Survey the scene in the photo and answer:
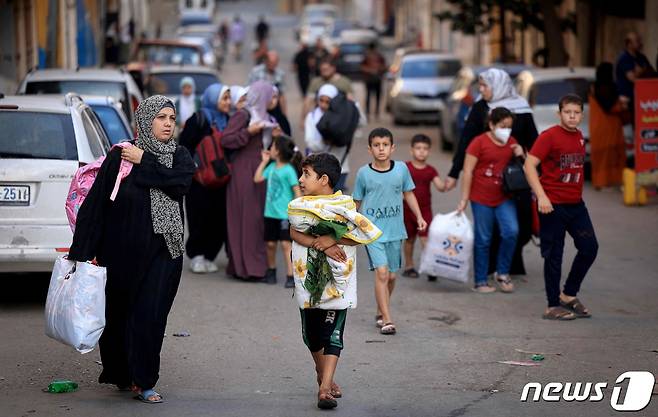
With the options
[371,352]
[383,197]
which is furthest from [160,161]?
[383,197]

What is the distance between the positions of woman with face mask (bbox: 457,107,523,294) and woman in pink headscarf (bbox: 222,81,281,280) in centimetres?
190

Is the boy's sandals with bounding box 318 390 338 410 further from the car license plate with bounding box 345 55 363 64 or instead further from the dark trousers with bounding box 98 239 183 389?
the car license plate with bounding box 345 55 363 64

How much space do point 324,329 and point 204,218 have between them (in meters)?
5.43

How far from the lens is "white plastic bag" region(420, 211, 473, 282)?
11523 millimetres

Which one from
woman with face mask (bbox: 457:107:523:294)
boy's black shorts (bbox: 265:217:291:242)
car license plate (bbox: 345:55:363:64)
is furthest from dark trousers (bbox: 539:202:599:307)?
car license plate (bbox: 345:55:363:64)

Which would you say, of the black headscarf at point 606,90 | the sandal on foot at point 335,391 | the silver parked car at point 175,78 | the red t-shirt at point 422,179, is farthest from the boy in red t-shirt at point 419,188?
the silver parked car at point 175,78

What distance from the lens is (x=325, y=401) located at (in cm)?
750

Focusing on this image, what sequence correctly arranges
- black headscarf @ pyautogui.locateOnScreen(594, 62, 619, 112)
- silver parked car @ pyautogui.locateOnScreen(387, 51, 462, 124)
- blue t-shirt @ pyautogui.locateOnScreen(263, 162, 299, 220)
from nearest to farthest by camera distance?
blue t-shirt @ pyautogui.locateOnScreen(263, 162, 299, 220) → black headscarf @ pyautogui.locateOnScreen(594, 62, 619, 112) → silver parked car @ pyautogui.locateOnScreen(387, 51, 462, 124)

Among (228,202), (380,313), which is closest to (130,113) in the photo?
(228,202)

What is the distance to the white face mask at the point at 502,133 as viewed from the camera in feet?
36.9

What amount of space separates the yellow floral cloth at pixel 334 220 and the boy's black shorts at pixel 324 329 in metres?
0.07

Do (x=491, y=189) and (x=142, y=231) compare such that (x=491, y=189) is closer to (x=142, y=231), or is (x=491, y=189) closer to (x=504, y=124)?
(x=504, y=124)

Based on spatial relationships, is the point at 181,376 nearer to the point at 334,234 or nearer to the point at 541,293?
the point at 334,234

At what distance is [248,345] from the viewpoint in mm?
9484
